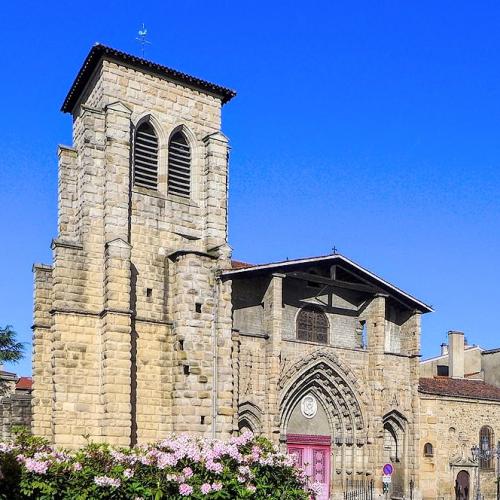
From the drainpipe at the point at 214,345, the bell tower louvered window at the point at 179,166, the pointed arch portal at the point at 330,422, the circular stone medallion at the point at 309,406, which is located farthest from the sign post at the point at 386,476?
the bell tower louvered window at the point at 179,166

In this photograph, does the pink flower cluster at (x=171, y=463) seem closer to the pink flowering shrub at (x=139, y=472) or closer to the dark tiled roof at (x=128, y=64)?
the pink flowering shrub at (x=139, y=472)

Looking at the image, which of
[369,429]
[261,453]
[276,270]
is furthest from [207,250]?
[261,453]

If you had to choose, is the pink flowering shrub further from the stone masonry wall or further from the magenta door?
the stone masonry wall

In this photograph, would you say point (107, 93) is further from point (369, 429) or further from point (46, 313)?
point (369, 429)

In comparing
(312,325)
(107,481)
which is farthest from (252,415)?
(107,481)

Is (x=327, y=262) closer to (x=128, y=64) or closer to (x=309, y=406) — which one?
(x=309, y=406)

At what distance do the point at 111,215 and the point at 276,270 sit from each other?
5.44m

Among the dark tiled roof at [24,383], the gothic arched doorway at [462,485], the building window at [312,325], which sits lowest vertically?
the gothic arched doorway at [462,485]

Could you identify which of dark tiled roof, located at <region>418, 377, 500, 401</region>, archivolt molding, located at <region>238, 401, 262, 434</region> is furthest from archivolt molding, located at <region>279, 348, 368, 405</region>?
dark tiled roof, located at <region>418, 377, 500, 401</region>

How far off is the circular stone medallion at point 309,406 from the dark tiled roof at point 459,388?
163 inches

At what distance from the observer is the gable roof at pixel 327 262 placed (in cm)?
2301

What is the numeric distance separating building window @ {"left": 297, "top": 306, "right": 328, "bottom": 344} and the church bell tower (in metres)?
3.62

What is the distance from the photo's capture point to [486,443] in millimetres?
29312

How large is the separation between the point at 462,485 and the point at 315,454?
247 inches
